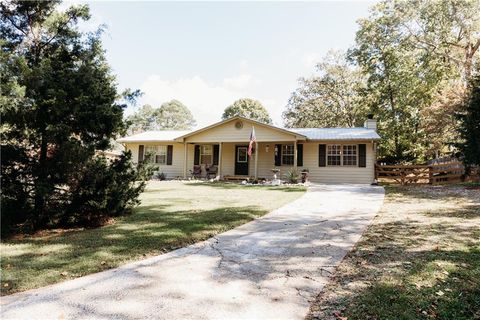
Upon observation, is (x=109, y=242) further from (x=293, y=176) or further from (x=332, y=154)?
(x=332, y=154)

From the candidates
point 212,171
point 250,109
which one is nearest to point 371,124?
point 212,171

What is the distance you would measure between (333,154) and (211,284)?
52.7 feet

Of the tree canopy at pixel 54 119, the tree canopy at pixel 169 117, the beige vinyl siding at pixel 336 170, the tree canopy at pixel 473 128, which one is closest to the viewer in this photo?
the tree canopy at pixel 54 119

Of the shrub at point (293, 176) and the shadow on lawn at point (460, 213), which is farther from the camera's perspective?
the shrub at point (293, 176)

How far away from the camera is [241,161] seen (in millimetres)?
20797

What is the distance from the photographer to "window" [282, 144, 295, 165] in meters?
19.4

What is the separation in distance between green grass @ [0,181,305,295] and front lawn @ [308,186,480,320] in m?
2.71

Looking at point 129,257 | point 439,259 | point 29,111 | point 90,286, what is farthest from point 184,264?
point 29,111

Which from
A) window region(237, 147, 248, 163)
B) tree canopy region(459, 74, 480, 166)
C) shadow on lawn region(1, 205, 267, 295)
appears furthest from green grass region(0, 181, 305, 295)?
window region(237, 147, 248, 163)

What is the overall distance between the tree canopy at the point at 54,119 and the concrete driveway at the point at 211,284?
9.58ft

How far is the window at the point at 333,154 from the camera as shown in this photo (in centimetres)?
1828

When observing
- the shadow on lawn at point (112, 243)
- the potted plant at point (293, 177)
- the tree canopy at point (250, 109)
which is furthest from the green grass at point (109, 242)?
the tree canopy at point (250, 109)

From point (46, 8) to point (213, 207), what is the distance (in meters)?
6.09

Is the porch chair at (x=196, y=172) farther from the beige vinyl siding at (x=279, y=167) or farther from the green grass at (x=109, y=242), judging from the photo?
the green grass at (x=109, y=242)
